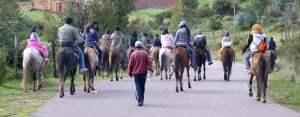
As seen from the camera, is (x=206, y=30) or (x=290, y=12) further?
(x=206, y=30)

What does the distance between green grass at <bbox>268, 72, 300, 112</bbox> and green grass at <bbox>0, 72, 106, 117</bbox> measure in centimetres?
743

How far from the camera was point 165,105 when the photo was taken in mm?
18141

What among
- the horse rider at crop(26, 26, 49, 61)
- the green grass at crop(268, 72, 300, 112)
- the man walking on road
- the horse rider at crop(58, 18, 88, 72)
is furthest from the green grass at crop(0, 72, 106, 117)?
the green grass at crop(268, 72, 300, 112)

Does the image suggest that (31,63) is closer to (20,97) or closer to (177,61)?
(20,97)

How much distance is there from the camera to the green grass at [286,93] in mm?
19447

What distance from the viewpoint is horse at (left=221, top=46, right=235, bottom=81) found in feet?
98.0

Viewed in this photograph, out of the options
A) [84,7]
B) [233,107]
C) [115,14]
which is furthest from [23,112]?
[115,14]

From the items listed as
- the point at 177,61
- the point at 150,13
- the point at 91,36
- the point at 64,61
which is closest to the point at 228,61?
the point at 177,61

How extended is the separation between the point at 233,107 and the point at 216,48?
5392 centimetres

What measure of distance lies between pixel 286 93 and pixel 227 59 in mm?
7342

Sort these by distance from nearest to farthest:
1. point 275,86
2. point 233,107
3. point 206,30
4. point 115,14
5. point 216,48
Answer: point 233,107 < point 275,86 < point 115,14 < point 216,48 < point 206,30

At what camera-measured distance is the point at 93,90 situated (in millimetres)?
22734

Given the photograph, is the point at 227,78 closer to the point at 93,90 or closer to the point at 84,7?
the point at 93,90

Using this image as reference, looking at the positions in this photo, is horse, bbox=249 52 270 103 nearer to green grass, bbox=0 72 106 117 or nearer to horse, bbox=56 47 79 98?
horse, bbox=56 47 79 98
